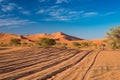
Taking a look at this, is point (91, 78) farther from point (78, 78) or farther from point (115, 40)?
point (115, 40)

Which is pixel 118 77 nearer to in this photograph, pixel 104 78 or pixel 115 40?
pixel 104 78

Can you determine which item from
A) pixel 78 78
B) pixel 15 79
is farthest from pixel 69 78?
pixel 15 79

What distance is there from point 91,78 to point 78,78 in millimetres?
670

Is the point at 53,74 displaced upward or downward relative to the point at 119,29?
downward

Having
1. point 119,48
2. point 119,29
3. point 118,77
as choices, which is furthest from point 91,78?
point 119,48

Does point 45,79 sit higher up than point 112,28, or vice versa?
point 112,28

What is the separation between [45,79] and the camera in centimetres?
1227

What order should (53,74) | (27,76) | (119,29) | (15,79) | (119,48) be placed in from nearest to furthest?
(15,79) < (27,76) < (53,74) < (119,29) < (119,48)

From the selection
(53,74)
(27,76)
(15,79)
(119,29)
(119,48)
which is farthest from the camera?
(119,48)

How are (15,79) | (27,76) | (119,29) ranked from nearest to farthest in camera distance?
1. (15,79)
2. (27,76)
3. (119,29)

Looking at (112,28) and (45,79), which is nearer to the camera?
(45,79)

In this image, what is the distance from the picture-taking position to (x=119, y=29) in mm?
42656

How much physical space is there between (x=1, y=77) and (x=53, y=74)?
2796 mm

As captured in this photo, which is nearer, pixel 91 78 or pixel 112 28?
pixel 91 78
